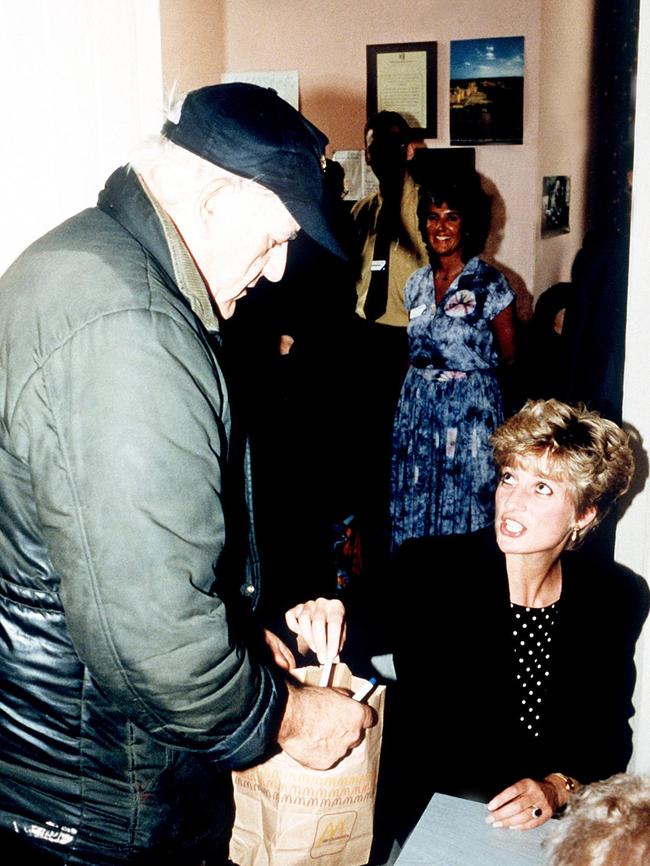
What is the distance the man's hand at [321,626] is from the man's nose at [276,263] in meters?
0.59

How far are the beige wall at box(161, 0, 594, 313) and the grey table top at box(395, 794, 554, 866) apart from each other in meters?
3.73

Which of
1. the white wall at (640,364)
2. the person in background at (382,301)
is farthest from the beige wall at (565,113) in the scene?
the white wall at (640,364)

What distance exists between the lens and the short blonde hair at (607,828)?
3.22ft

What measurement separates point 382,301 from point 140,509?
329 centimetres

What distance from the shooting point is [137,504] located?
0.85 meters

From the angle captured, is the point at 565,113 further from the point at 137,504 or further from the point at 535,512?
the point at 137,504

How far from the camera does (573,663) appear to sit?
67.5 inches

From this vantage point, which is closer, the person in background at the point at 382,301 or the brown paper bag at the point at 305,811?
the brown paper bag at the point at 305,811

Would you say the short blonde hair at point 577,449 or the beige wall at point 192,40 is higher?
the beige wall at point 192,40

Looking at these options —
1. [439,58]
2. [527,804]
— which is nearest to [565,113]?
[439,58]

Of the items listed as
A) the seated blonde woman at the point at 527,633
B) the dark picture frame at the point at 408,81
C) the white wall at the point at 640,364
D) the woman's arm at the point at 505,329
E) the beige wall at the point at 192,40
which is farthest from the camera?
the dark picture frame at the point at 408,81

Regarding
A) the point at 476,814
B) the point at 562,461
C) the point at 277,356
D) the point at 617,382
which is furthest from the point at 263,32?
the point at 476,814

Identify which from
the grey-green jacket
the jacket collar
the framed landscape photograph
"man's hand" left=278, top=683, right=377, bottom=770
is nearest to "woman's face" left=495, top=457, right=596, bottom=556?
"man's hand" left=278, top=683, right=377, bottom=770

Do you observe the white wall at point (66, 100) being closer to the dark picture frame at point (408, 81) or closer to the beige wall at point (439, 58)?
the beige wall at point (439, 58)
